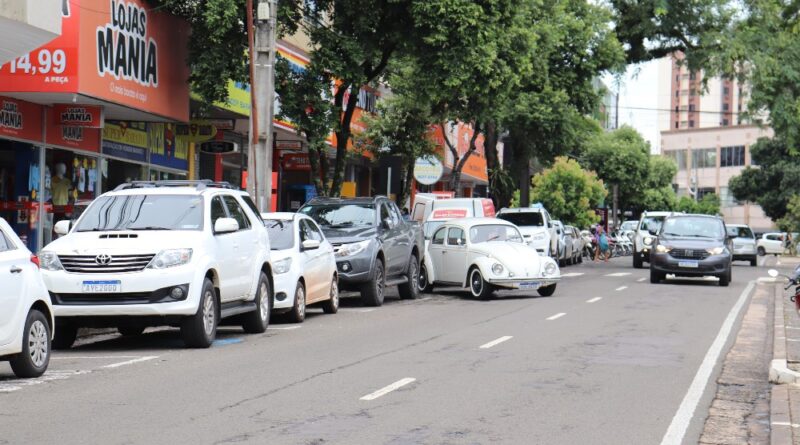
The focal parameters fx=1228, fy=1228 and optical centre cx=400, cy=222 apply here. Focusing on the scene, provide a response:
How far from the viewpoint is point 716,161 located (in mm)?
136000

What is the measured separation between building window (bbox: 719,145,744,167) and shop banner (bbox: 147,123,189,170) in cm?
11186

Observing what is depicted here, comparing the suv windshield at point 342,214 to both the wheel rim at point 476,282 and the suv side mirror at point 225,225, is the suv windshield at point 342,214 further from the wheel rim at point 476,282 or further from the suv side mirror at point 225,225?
the suv side mirror at point 225,225

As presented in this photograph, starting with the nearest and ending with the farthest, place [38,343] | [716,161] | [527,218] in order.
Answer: [38,343] < [527,218] < [716,161]

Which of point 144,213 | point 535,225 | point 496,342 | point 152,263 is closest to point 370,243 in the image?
point 496,342

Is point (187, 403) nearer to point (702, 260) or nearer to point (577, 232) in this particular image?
point (702, 260)

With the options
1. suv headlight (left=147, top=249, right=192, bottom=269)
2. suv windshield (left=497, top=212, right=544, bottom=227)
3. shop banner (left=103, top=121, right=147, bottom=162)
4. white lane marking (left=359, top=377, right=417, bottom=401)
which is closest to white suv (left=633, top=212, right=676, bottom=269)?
suv windshield (left=497, top=212, right=544, bottom=227)

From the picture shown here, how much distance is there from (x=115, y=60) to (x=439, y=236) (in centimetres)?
775

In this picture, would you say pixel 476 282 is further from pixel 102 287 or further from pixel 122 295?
pixel 102 287

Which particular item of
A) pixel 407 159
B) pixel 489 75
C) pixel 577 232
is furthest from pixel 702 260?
pixel 577 232

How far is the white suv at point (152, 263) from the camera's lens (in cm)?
1355

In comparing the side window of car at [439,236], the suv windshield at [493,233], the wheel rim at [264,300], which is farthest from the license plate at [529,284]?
the wheel rim at [264,300]

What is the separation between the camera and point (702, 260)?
Result: 96.0 ft

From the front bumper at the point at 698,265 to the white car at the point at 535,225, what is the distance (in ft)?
29.7

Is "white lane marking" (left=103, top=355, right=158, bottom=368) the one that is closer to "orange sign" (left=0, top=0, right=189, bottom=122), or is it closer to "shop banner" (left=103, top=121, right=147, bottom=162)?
"orange sign" (left=0, top=0, right=189, bottom=122)
